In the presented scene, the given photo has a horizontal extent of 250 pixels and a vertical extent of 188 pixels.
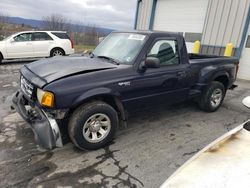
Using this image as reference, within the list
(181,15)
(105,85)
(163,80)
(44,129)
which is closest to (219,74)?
(163,80)

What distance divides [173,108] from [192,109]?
19.0 inches

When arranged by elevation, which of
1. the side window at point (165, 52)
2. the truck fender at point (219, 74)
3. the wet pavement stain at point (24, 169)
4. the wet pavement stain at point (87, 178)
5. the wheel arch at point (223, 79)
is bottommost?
the wet pavement stain at point (24, 169)

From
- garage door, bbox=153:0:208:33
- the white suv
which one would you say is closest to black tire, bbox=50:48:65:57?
the white suv

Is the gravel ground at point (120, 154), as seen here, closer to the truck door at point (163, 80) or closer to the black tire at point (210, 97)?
the black tire at point (210, 97)

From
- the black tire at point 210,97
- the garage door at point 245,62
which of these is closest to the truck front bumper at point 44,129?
the black tire at point 210,97

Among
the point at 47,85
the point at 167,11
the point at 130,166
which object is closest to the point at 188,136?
the point at 130,166

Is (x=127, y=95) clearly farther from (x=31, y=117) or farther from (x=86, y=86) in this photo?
(x=31, y=117)

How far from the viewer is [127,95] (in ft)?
12.2

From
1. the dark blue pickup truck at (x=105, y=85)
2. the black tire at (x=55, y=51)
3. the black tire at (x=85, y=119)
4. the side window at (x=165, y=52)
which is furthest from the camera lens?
the black tire at (x=55, y=51)

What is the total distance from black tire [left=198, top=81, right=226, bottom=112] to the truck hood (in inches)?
101

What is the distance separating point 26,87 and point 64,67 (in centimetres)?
69

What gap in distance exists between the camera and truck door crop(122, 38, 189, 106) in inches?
152

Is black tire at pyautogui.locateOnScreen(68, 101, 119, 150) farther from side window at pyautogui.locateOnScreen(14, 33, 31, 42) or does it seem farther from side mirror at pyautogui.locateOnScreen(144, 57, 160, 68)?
side window at pyautogui.locateOnScreen(14, 33, 31, 42)

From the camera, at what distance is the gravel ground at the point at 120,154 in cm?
288
